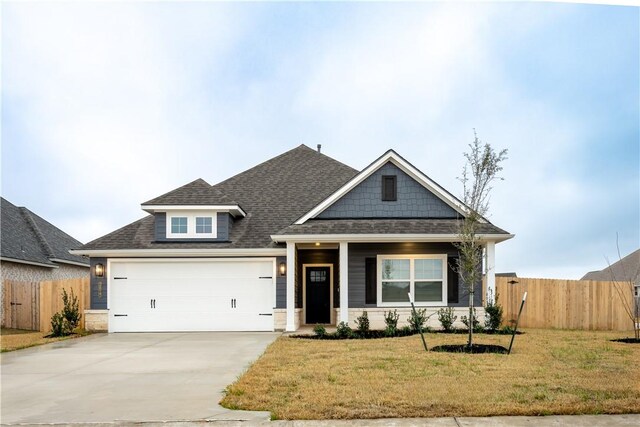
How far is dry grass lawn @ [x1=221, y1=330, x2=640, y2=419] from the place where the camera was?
6.80 meters

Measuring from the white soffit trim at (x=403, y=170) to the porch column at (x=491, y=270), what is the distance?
1.41 m

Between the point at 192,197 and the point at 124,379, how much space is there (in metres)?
9.99

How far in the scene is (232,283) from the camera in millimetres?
18172

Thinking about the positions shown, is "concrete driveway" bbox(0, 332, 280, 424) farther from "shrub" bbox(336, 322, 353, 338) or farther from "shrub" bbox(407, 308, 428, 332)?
"shrub" bbox(407, 308, 428, 332)

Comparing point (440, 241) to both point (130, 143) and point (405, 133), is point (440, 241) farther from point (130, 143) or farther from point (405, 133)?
point (130, 143)

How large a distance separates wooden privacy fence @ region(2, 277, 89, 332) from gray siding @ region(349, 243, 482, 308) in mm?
8442

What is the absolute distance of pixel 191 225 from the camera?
733 inches

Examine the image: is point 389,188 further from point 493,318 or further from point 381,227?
point 493,318

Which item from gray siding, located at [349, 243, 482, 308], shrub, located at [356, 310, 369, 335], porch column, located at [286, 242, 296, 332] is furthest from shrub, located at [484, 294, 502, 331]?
porch column, located at [286, 242, 296, 332]

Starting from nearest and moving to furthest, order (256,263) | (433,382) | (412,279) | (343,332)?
(433,382), (343,332), (412,279), (256,263)

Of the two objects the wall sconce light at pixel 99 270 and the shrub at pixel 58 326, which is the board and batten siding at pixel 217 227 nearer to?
the wall sconce light at pixel 99 270

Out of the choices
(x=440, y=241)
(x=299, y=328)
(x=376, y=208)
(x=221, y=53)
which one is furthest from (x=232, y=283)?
(x=221, y=53)

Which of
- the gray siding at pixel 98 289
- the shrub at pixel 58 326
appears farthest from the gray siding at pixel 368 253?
the shrub at pixel 58 326

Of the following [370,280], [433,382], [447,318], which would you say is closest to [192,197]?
[370,280]
